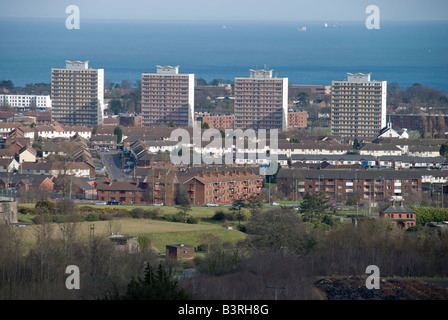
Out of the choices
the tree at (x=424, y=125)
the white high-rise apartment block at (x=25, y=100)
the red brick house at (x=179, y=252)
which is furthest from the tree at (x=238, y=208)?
the white high-rise apartment block at (x=25, y=100)

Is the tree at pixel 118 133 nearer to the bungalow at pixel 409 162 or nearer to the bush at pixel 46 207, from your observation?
the bungalow at pixel 409 162

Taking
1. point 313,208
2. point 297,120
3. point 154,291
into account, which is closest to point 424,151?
point 297,120

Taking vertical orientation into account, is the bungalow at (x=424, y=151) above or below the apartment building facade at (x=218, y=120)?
below

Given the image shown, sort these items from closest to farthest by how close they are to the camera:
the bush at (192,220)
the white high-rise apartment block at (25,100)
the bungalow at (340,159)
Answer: the bush at (192,220), the bungalow at (340,159), the white high-rise apartment block at (25,100)

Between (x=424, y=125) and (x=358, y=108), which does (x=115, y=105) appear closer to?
(x=358, y=108)
